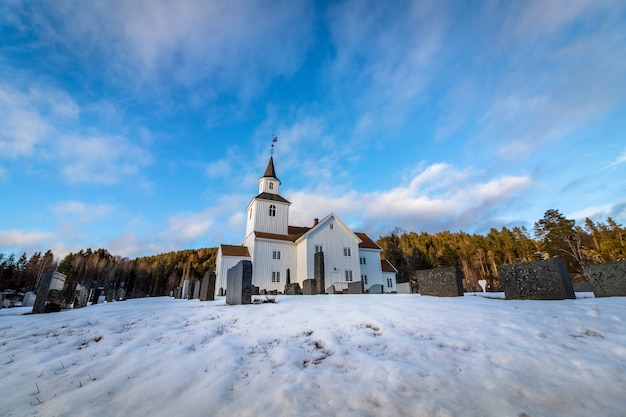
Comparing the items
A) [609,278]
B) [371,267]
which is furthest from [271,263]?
[609,278]

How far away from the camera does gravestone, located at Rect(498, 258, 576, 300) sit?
274 inches

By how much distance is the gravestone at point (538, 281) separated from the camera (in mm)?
6957

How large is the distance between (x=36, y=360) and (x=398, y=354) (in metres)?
5.83

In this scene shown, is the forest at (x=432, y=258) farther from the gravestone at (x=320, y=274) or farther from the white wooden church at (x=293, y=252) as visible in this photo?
the gravestone at (x=320, y=274)

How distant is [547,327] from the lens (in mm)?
4641

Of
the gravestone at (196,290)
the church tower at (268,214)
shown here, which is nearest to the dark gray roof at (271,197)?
the church tower at (268,214)

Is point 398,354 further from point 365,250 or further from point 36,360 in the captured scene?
point 365,250

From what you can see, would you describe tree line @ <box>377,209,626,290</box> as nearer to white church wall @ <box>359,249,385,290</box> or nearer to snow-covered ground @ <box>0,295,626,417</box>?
white church wall @ <box>359,249,385,290</box>

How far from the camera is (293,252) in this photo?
30625 millimetres

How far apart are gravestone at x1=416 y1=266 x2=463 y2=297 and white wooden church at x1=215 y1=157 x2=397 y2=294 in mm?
18152

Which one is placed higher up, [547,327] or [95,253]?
[95,253]

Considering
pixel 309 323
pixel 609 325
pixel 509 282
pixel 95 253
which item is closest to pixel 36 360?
pixel 309 323

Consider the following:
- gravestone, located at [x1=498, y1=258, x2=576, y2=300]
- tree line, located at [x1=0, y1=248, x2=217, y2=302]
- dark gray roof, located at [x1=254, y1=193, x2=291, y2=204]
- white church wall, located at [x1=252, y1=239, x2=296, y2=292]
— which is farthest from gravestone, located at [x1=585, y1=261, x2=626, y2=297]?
tree line, located at [x1=0, y1=248, x2=217, y2=302]

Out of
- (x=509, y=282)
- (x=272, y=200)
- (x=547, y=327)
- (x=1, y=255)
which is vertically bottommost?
(x=547, y=327)
